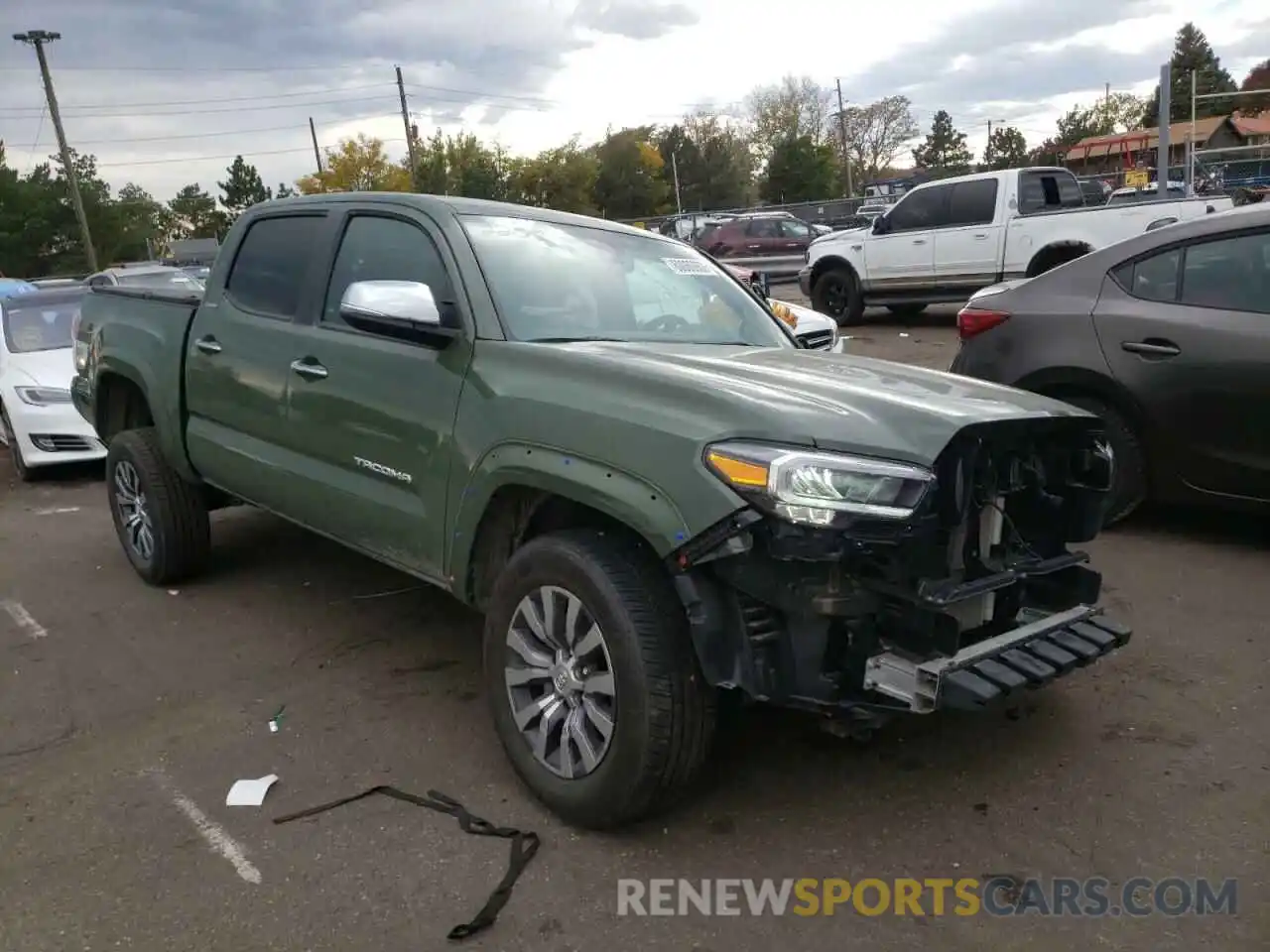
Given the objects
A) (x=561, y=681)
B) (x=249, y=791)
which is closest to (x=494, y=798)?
(x=561, y=681)

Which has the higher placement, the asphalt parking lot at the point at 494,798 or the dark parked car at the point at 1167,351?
the dark parked car at the point at 1167,351

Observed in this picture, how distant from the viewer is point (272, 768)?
Answer: 3.52 m

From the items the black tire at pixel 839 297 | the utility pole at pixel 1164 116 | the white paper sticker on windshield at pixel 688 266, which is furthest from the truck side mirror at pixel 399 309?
the utility pole at pixel 1164 116

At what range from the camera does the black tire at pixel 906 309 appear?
1493 centimetres

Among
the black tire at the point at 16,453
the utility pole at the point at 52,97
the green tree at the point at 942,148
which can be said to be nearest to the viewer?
the black tire at the point at 16,453

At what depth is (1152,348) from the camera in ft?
17.0

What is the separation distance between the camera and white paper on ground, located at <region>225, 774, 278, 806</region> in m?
3.31

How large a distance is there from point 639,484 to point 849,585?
608 mm

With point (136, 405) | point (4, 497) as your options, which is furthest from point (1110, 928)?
point (4, 497)

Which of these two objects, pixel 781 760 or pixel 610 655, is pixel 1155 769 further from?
pixel 610 655

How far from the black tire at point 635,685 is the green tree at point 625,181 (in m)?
65.8

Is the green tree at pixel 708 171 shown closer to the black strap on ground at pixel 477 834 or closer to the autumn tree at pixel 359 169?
the autumn tree at pixel 359 169

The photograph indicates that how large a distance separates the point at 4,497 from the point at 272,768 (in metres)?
6.18

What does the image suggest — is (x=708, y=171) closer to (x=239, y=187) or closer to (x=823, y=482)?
(x=239, y=187)
